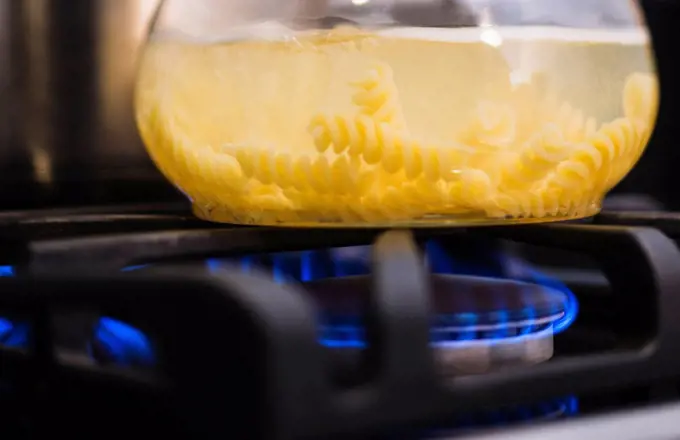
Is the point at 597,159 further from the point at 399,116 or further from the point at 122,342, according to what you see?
the point at 122,342

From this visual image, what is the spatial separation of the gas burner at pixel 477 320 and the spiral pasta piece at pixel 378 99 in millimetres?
94

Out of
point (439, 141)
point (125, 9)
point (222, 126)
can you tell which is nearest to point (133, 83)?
point (125, 9)

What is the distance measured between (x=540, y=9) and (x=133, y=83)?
0.32 metres

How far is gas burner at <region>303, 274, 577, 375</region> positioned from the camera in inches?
15.8

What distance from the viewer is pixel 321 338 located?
0.37 metres

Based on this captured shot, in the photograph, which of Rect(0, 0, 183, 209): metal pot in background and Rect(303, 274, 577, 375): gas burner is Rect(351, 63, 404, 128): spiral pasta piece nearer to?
Rect(303, 274, 577, 375): gas burner

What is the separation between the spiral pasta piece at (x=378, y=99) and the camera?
0.45 m

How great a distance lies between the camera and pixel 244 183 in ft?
1.59

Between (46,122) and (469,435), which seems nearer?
(469,435)

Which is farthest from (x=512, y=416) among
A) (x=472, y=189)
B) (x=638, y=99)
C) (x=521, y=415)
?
(x=638, y=99)

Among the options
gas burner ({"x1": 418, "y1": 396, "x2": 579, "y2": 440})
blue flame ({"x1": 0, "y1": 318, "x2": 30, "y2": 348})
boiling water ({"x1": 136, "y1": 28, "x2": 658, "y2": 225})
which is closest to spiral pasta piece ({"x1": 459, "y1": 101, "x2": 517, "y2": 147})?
boiling water ({"x1": 136, "y1": 28, "x2": 658, "y2": 225})

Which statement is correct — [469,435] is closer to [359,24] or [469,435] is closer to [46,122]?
[359,24]

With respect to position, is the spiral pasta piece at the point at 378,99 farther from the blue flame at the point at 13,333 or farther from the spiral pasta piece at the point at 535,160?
the blue flame at the point at 13,333

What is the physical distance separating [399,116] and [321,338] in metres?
0.14
